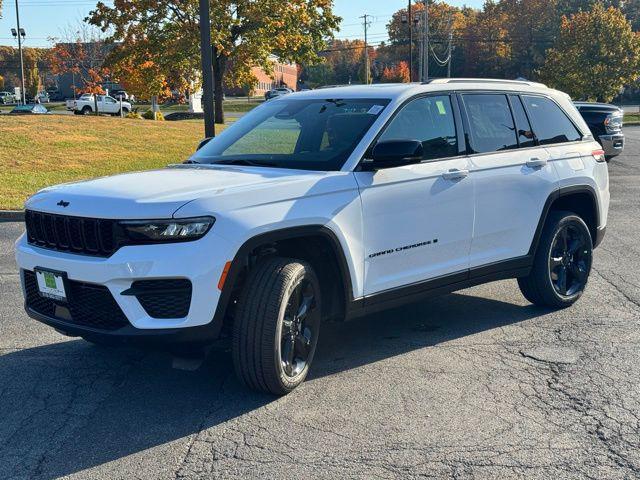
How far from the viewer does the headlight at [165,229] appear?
13.0 ft

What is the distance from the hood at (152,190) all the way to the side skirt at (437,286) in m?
0.91

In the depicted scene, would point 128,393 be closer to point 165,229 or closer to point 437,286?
point 165,229

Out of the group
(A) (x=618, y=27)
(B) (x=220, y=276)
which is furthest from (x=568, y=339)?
(A) (x=618, y=27)

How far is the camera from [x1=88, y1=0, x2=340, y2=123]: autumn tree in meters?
33.3

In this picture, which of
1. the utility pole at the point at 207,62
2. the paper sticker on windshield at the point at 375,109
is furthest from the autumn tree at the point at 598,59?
the paper sticker on windshield at the point at 375,109

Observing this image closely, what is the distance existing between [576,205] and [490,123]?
1412 millimetres

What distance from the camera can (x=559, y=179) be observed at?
6250mm

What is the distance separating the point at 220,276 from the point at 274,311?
1.30 ft

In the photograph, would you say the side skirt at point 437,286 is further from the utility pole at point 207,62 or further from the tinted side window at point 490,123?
the utility pole at point 207,62

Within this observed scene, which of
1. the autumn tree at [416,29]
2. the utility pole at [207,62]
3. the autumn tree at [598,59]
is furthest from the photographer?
the autumn tree at [416,29]

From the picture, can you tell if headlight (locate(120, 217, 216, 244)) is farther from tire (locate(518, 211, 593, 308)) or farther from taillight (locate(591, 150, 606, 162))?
taillight (locate(591, 150, 606, 162))

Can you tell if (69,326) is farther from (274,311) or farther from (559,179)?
(559,179)

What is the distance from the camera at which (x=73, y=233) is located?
167 inches

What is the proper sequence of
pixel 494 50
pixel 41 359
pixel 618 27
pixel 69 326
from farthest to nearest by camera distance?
pixel 494 50 → pixel 618 27 → pixel 41 359 → pixel 69 326
